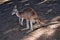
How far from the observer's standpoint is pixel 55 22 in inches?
189

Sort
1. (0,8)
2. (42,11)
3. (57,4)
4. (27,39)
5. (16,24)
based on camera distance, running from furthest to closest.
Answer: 1. (0,8)
2. (57,4)
3. (42,11)
4. (16,24)
5. (27,39)

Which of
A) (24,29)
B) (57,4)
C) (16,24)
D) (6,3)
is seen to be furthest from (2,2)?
(24,29)

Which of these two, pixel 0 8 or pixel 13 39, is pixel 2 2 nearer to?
pixel 0 8

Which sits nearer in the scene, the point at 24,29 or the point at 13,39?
the point at 13,39

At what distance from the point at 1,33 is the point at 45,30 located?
1169 millimetres

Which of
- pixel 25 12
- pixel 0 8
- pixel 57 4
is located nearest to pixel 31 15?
pixel 25 12

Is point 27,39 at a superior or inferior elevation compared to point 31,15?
inferior

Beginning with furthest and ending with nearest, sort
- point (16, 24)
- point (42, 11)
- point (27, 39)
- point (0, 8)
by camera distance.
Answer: point (0, 8) < point (42, 11) < point (16, 24) < point (27, 39)

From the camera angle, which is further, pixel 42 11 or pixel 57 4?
pixel 57 4

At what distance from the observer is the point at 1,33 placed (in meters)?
4.70

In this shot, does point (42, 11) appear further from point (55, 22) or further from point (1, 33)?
point (1, 33)

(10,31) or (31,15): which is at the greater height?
(31,15)

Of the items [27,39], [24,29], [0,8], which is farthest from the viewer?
[0,8]

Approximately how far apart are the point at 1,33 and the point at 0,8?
9.66 ft
